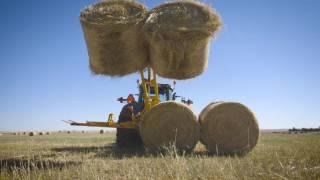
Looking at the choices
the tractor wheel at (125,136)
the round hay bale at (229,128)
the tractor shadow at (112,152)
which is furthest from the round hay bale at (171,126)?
the tractor wheel at (125,136)

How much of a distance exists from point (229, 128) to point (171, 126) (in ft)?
4.57

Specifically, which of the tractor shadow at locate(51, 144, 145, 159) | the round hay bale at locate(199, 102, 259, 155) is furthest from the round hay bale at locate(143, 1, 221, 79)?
the tractor shadow at locate(51, 144, 145, 159)

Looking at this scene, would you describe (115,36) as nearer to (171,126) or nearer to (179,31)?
(179,31)

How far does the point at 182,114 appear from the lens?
809 cm

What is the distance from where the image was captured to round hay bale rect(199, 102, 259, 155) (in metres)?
8.23

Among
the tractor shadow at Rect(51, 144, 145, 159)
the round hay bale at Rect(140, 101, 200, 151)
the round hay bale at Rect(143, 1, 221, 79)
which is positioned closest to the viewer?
the round hay bale at Rect(143, 1, 221, 79)

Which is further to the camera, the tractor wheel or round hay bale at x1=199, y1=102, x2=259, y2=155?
the tractor wheel

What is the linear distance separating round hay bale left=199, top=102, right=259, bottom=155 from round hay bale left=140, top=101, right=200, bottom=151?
0.34 meters

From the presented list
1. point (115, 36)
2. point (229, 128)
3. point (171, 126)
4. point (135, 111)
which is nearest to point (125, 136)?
point (135, 111)

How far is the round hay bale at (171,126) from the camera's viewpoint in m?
8.07

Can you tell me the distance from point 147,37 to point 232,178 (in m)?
3.88

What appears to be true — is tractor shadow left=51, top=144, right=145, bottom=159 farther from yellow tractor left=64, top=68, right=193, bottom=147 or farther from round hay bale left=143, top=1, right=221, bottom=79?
round hay bale left=143, top=1, right=221, bottom=79

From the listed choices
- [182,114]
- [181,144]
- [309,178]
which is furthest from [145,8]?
[309,178]

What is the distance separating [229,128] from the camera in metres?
8.29
